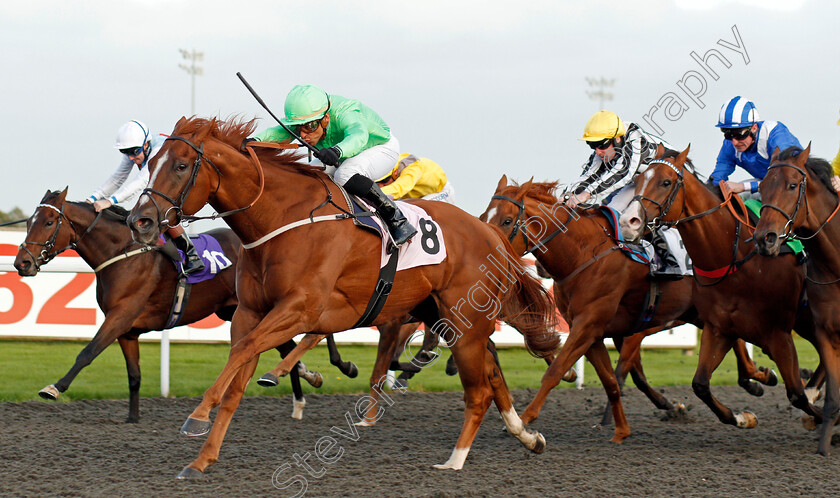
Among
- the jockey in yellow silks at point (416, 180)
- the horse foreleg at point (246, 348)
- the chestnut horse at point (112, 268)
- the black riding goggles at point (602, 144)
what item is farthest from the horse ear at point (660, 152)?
the chestnut horse at point (112, 268)

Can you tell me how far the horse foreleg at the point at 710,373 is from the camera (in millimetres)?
5555

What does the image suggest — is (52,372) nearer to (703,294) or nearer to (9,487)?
(9,487)

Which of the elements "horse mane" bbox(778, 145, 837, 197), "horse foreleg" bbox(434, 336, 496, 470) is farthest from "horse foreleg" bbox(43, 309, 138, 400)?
"horse mane" bbox(778, 145, 837, 197)

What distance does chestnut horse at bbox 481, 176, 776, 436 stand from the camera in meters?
5.79

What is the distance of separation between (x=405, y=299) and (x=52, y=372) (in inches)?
217

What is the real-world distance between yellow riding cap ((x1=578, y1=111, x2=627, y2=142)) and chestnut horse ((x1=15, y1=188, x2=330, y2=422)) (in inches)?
116

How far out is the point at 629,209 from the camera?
5.27 metres

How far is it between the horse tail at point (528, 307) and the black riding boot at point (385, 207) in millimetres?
883

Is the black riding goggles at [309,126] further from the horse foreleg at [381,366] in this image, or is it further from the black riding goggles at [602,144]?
the black riding goggles at [602,144]

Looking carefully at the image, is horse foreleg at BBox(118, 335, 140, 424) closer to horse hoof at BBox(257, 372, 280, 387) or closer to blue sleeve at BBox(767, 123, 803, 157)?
horse hoof at BBox(257, 372, 280, 387)

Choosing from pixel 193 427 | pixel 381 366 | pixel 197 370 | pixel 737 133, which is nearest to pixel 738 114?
pixel 737 133

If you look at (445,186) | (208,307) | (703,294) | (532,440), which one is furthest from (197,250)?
(703,294)

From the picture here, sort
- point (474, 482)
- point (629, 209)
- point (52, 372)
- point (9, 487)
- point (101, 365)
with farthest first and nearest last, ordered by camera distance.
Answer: point (101, 365)
point (52, 372)
point (629, 209)
point (474, 482)
point (9, 487)

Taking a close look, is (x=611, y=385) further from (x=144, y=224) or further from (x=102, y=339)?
(x=102, y=339)
